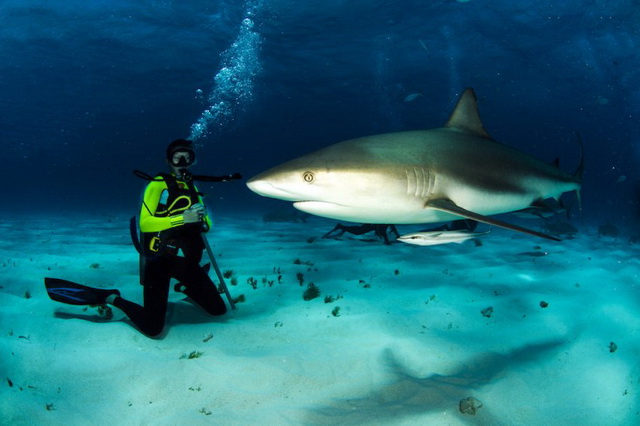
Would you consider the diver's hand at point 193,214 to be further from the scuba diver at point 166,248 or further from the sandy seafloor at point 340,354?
the sandy seafloor at point 340,354

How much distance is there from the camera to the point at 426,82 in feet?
111

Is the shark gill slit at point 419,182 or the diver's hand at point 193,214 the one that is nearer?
the shark gill slit at point 419,182

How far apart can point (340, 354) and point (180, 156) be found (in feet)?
9.25

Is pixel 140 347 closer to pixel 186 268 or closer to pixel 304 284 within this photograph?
pixel 186 268

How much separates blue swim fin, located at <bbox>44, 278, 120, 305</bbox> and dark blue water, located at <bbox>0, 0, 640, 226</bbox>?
68.8ft

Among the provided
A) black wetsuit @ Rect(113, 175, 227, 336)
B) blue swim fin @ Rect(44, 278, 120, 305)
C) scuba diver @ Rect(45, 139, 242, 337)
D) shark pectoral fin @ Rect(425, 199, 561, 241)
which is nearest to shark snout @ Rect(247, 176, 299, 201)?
shark pectoral fin @ Rect(425, 199, 561, 241)

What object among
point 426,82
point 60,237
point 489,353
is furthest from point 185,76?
point 489,353

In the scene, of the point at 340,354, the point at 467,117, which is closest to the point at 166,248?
the point at 340,354

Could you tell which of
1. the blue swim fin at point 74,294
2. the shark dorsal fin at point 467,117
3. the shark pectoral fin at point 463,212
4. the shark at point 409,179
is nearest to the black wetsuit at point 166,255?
the blue swim fin at point 74,294

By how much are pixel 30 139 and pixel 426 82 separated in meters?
58.3

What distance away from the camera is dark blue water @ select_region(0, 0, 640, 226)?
2155cm

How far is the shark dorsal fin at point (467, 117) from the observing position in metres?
3.69

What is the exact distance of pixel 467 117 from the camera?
3.70 metres

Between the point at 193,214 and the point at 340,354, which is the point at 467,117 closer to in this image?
the point at 340,354
